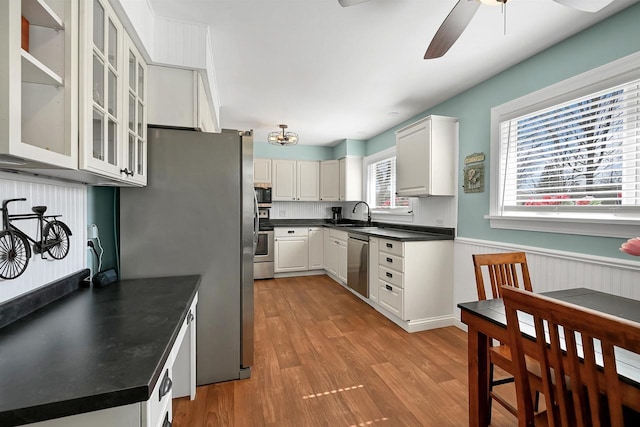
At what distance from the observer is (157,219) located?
1.83 meters

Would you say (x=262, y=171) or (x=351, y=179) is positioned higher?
(x=262, y=171)

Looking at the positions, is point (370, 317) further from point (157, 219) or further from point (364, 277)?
point (157, 219)

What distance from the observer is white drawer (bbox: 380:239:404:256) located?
9.57 ft

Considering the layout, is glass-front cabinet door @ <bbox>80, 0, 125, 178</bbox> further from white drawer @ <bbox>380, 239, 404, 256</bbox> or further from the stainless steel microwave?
the stainless steel microwave

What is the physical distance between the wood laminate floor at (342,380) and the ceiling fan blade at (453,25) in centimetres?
222

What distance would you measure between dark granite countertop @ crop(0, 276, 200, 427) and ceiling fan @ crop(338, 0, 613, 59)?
5.50 ft

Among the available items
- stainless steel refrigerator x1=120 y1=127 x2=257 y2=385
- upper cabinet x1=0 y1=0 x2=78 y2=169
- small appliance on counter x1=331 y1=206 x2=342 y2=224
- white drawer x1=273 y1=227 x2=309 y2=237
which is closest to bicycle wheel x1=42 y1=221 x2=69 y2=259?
stainless steel refrigerator x1=120 y1=127 x2=257 y2=385

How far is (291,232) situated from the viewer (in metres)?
4.96

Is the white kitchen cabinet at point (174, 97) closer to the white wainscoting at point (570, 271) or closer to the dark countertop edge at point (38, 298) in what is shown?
the dark countertop edge at point (38, 298)

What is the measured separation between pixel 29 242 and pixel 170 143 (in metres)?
0.92

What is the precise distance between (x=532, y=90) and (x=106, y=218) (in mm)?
3318

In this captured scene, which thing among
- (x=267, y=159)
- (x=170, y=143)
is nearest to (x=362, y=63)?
(x=170, y=143)

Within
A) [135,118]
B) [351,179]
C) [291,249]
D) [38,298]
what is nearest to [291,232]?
[291,249]

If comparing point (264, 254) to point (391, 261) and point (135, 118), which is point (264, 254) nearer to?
point (391, 261)
